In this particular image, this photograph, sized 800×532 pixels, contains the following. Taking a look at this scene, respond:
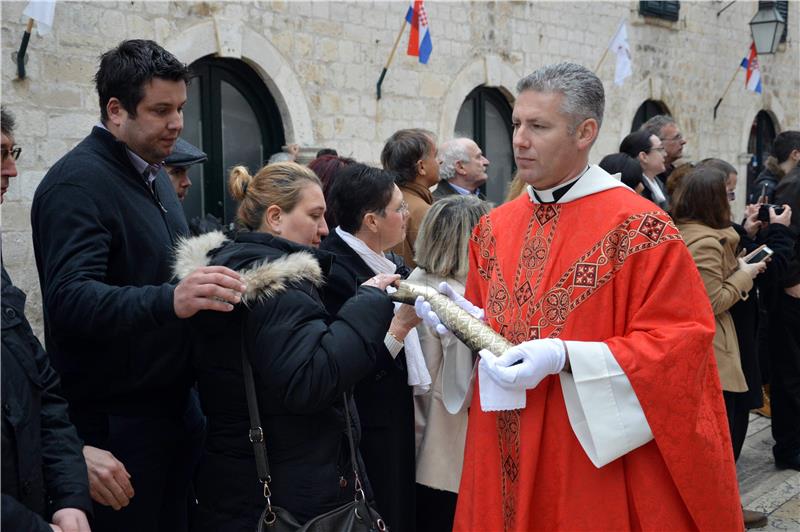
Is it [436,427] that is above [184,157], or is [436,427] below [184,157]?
below

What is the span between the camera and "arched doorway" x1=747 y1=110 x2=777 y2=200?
16125 millimetres

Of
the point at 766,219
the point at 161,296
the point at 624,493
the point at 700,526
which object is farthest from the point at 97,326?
the point at 766,219

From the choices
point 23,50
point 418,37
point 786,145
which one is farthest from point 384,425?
point 418,37

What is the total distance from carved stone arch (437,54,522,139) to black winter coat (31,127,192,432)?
23.0 feet

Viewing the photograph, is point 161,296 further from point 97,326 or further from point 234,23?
point 234,23

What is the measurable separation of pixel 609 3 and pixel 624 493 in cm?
1083

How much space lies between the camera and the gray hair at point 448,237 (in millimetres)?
3396

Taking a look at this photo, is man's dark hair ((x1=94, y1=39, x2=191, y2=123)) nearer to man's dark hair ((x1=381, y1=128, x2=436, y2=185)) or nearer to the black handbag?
the black handbag

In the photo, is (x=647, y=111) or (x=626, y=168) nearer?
(x=626, y=168)

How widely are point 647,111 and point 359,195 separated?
11093 mm

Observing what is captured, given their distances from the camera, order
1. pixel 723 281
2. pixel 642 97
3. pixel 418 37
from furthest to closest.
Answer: pixel 642 97 < pixel 418 37 < pixel 723 281

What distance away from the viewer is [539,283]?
2.52 metres

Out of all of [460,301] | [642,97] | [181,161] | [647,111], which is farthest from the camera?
[647,111]

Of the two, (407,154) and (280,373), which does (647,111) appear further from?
(280,373)
